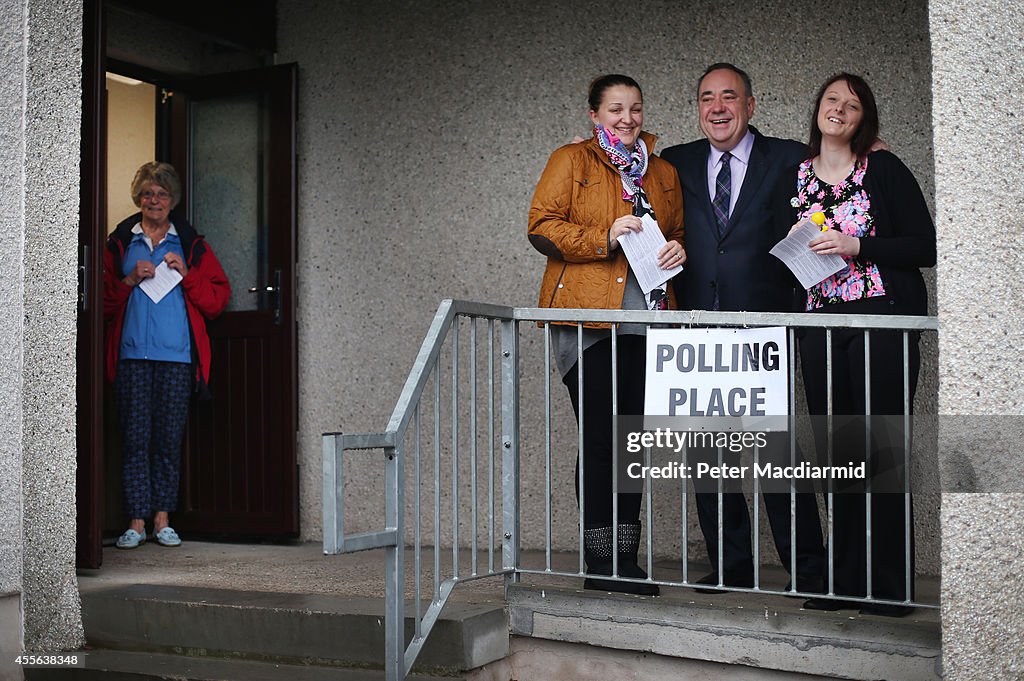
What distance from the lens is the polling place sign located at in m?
3.68

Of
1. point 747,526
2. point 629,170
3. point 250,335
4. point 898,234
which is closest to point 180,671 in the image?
point 747,526

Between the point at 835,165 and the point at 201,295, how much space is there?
3208 millimetres

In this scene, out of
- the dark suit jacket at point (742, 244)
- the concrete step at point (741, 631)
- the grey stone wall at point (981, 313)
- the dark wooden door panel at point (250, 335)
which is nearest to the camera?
the grey stone wall at point (981, 313)

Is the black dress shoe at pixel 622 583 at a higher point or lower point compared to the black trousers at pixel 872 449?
lower

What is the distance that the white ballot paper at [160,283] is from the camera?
5.76 metres

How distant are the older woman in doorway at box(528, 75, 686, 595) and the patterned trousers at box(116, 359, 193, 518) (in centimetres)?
240

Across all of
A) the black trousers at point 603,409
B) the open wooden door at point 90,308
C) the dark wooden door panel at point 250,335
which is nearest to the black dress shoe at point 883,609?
the black trousers at point 603,409

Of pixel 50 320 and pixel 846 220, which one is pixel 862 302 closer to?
pixel 846 220

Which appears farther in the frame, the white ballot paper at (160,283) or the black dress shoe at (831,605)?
the white ballot paper at (160,283)

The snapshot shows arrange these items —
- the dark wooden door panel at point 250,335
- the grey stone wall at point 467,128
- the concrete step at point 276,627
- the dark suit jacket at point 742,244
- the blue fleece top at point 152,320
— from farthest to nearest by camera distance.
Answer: the dark wooden door panel at point 250,335, the blue fleece top at point 152,320, the grey stone wall at point 467,128, the dark suit jacket at point 742,244, the concrete step at point 276,627

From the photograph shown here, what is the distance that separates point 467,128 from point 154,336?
1.72m

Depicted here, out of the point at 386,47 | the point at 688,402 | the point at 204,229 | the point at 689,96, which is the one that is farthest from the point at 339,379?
the point at 688,402

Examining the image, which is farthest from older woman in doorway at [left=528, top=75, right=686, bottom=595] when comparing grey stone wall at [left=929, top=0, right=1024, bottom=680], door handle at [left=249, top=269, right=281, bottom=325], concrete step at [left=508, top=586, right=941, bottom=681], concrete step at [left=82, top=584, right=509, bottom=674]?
door handle at [left=249, top=269, right=281, bottom=325]

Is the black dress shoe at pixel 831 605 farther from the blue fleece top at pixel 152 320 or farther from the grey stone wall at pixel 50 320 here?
the blue fleece top at pixel 152 320
